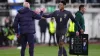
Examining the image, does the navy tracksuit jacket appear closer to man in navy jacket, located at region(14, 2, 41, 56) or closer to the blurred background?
man in navy jacket, located at region(14, 2, 41, 56)

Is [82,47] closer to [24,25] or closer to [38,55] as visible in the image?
[24,25]

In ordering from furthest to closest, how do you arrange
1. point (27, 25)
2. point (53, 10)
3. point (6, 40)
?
point (53, 10)
point (6, 40)
point (27, 25)

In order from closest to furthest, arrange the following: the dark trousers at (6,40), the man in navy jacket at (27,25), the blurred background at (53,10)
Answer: the man in navy jacket at (27,25) → the dark trousers at (6,40) → the blurred background at (53,10)

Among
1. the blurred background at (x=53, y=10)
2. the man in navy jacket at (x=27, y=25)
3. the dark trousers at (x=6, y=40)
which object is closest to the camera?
the man in navy jacket at (x=27, y=25)

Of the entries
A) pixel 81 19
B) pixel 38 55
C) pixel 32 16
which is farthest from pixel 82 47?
pixel 38 55

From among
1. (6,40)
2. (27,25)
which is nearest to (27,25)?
(27,25)

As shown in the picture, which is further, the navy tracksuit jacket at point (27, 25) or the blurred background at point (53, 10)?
the blurred background at point (53, 10)

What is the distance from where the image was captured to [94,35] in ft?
122

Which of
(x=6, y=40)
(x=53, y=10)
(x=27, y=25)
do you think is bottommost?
(x=6, y=40)

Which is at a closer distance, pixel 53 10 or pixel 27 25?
pixel 27 25

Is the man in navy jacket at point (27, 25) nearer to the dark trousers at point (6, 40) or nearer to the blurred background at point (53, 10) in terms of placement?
the dark trousers at point (6, 40)

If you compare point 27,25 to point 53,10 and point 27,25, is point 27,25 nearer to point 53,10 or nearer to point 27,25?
point 27,25

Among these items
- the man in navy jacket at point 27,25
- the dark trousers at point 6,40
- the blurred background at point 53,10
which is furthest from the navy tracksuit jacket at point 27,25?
the blurred background at point 53,10

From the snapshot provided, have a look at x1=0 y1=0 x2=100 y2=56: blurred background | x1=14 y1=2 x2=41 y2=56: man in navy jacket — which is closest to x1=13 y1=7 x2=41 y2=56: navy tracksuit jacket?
x1=14 y1=2 x2=41 y2=56: man in navy jacket
